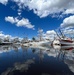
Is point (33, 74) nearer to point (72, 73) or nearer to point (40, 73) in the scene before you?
point (40, 73)

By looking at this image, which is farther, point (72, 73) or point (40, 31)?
point (40, 31)

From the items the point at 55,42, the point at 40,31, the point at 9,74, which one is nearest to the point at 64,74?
the point at 9,74

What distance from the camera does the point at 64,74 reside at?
15391 millimetres

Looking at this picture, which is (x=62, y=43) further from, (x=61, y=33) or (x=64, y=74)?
(x=64, y=74)

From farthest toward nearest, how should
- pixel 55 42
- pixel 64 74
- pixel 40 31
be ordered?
1. pixel 40 31
2. pixel 55 42
3. pixel 64 74

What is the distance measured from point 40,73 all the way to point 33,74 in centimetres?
114

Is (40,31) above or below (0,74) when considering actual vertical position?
above

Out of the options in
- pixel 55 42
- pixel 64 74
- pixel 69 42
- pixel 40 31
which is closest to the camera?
pixel 64 74

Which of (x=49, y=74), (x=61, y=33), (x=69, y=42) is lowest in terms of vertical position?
(x=49, y=74)

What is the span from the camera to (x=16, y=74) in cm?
1556

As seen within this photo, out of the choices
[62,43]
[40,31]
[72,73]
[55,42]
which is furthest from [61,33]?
[72,73]

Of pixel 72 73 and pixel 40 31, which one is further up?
pixel 40 31

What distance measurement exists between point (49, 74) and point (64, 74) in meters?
1.90

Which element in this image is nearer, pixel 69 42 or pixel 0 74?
pixel 0 74
